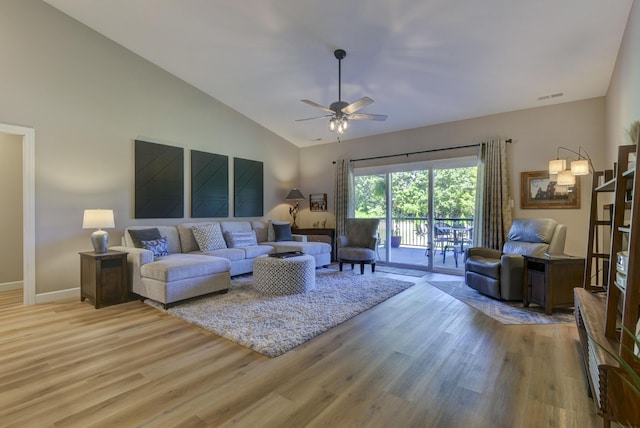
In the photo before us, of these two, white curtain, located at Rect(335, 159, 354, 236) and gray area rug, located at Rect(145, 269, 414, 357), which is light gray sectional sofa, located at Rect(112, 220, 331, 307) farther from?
white curtain, located at Rect(335, 159, 354, 236)

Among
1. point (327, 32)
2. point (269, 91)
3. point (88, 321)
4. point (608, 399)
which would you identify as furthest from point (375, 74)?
point (88, 321)

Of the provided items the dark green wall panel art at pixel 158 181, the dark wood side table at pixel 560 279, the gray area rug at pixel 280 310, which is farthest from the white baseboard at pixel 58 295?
the dark wood side table at pixel 560 279

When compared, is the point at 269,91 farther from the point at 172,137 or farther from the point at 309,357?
the point at 309,357

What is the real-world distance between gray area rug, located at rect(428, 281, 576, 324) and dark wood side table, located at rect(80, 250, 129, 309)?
4.32 m

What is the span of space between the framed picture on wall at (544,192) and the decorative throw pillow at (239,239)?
4.57 meters

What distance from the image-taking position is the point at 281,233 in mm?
6184

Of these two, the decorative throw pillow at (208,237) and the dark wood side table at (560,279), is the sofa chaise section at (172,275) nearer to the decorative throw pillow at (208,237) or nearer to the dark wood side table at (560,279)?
the decorative throw pillow at (208,237)

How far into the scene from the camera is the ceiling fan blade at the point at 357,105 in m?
3.43

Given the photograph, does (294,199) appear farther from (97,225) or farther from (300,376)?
(300,376)

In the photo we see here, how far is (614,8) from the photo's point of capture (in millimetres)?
2781

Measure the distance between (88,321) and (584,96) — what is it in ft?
22.3

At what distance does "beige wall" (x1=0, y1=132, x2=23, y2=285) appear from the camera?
4473 millimetres

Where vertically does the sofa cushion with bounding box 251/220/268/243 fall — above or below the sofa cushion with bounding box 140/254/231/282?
above

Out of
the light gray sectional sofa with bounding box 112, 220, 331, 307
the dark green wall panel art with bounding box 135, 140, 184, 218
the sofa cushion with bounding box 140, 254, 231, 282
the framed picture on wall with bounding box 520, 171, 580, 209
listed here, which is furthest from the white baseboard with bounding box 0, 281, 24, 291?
the framed picture on wall with bounding box 520, 171, 580, 209
